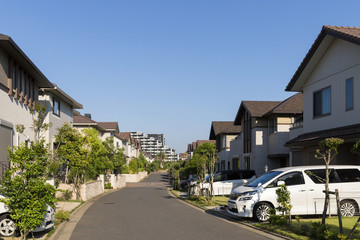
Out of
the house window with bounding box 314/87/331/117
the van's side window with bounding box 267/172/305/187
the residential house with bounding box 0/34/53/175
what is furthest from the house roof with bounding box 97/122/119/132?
the van's side window with bounding box 267/172/305/187

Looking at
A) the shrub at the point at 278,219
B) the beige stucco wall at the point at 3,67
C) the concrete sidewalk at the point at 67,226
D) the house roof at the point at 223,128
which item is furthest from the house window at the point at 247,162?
the beige stucco wall at the point at 3,67

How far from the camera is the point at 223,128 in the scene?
164ft

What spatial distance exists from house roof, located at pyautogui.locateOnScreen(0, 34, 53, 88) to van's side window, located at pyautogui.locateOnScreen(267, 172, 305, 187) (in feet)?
36.9

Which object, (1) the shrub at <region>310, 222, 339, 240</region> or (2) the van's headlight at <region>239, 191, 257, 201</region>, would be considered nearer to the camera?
(1) the shrub at <region>310, 222, 339, 240</region>

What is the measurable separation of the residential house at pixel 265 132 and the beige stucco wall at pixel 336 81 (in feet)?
23.2

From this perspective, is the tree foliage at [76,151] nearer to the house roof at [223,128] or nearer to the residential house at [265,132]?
the residential house at [265,132]

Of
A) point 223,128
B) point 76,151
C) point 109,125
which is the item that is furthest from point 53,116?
point 109,125

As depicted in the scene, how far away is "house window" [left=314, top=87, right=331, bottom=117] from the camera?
19611 mm

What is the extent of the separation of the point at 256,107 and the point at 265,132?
2.65m

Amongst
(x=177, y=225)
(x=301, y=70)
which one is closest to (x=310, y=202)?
(x=177, y=225)

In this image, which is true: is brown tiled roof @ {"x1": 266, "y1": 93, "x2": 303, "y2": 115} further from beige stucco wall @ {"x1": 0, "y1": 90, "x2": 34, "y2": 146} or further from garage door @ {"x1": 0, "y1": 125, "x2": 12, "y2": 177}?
garage door @ {"x1": 0, "y1": 125, "x2": 12, "y2": 177}

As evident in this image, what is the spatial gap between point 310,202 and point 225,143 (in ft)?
100.0

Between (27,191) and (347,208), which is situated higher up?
(27,191)

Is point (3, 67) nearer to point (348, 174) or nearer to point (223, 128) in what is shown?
point (348, 174)
